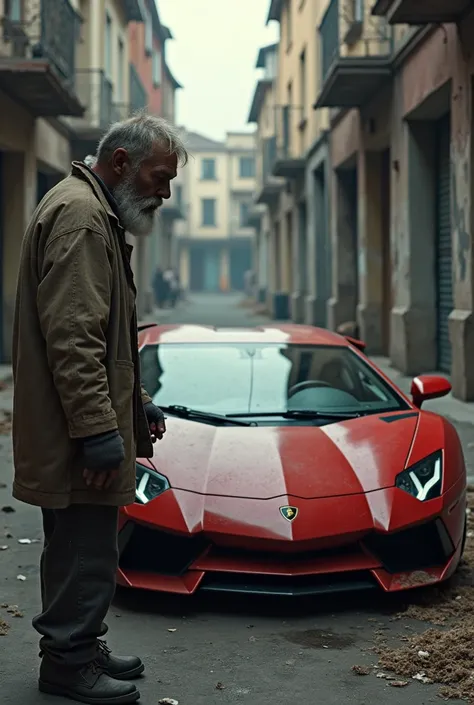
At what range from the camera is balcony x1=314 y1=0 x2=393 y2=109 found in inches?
620

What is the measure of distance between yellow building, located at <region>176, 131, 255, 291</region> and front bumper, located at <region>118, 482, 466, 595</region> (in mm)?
72902

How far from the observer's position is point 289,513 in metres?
4.27

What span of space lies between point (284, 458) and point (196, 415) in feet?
2.34

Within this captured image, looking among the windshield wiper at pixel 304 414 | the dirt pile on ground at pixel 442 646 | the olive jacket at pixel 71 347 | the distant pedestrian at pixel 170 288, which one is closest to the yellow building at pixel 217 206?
the distant pedestrian at pixel 170 288

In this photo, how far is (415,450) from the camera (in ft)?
15.5

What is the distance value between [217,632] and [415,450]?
126 cm

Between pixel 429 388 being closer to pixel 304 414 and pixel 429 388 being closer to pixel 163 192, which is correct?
pixel 304 414

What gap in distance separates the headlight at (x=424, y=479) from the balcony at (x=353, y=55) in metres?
11.8

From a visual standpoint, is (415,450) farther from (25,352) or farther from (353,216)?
(353,216)

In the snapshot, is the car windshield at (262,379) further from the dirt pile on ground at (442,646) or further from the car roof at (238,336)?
the dirt pile on ground at (442,646)

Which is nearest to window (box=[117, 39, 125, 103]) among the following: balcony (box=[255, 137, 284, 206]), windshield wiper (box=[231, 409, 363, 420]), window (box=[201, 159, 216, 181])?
balcony (box=[255, 137, 284, 206])

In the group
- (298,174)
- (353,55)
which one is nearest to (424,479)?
(353,55)

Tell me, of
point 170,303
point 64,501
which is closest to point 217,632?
point 64,501

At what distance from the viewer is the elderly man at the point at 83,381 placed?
3.05 metres
